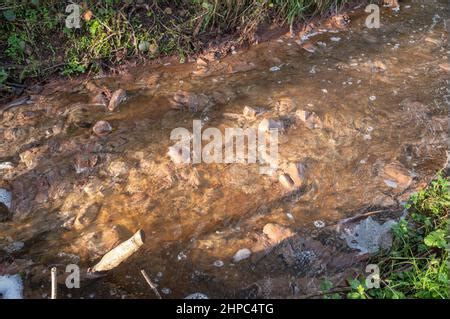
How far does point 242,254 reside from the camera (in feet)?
9.27

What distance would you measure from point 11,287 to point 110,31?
103 inches

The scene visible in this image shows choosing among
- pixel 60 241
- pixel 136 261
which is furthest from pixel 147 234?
pixel 60 241

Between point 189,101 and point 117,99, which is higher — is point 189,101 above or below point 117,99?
below

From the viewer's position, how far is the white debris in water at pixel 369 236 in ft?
9.56

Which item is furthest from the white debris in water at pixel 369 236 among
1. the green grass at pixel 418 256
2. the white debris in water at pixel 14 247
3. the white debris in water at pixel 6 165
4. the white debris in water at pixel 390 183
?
the white debris in water at pixel 6 165

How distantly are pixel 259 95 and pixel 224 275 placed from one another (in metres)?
1.97

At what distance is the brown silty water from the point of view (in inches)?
109

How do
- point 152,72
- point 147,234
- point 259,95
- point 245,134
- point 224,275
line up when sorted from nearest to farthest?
→ point 224,275 → point 147,234 → point 245,134 → point 259,95 → point 152,72

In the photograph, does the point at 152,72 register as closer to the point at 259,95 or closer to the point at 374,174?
the point at 259,95

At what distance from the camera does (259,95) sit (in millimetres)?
4121

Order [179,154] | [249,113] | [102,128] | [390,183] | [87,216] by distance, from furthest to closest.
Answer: [249,113], [102,128], [179,154], [390,183], [87,216]

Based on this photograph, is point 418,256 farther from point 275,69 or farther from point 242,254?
point 275,69

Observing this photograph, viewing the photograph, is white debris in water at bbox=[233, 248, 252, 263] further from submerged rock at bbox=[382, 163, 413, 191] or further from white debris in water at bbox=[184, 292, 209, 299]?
submerged rock at bbox=[382, 163, 413, 191]

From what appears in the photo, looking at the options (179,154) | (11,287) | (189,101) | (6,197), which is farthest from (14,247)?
(189,101)
